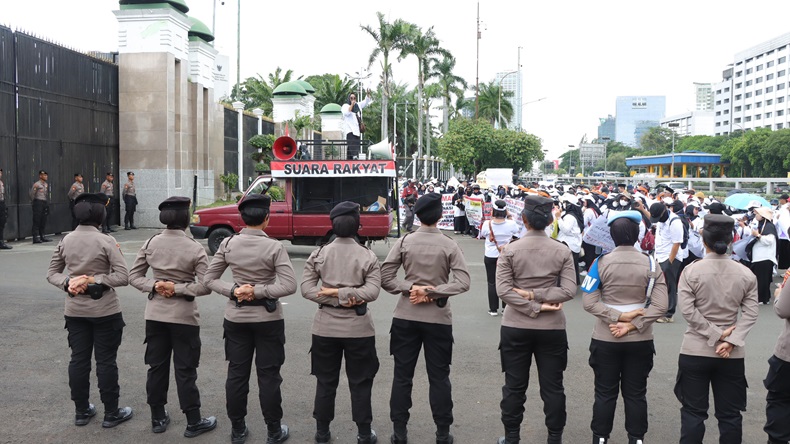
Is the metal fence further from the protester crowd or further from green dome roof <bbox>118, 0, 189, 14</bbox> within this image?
the protester crowd

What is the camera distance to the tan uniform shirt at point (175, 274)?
5168 mm

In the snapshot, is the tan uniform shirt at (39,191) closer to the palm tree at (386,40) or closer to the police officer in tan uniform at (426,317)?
the police officer in tan uniform at (426,317)

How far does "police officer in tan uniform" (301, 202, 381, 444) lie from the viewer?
4.99 metres

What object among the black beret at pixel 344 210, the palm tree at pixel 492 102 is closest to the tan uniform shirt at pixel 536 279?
the black beret at pixel 344 210

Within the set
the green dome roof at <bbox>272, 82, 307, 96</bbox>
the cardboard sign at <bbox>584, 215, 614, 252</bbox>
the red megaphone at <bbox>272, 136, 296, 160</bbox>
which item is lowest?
the cardboard sign at <bbox>584, 215, 614, 252</bbox>

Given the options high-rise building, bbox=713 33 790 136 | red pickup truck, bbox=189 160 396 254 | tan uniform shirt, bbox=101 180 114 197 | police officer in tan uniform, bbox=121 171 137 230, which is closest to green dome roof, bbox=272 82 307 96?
police officer in tan uniform, bbox=121 171 137 230

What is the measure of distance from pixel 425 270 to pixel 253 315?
4.33 feet

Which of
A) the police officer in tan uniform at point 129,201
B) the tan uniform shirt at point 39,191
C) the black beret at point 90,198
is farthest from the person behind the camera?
the police officer in tan uniform at point 129,201

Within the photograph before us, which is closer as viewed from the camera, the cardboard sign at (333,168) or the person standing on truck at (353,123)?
the cardboard sign at (333,168)

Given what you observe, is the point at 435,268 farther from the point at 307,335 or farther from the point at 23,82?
the point at 23,82

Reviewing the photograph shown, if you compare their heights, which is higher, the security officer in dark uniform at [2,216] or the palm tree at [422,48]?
the palm tree at [422,48]

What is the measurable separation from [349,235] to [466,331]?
4160 mm

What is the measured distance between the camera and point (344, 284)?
16.4 feet

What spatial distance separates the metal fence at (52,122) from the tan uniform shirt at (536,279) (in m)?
15.3
